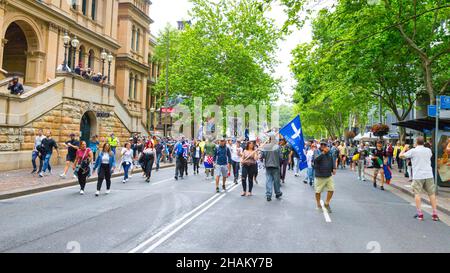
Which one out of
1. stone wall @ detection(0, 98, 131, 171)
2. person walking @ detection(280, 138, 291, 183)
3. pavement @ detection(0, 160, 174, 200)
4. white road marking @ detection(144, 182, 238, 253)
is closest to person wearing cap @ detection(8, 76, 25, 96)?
stone wall @ detection(0, 98, 131, 171)

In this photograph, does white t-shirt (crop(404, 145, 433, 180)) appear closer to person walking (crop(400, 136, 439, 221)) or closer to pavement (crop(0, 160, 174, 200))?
person walking (crop(400, 136, 439, 221))

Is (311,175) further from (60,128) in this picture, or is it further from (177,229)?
(60,128)

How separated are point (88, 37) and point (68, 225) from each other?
2450 centimetres

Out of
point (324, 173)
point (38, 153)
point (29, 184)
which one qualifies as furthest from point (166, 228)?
point (38, 153)

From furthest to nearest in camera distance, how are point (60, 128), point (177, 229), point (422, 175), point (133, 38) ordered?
point (133, 38) < point (60, 128) < point (422, 175) < point (177, 229)

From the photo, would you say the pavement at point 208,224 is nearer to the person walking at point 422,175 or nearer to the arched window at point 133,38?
the person walking at point 422,175

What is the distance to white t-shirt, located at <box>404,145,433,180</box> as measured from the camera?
8.52m

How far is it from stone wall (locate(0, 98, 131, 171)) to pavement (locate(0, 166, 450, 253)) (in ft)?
22.9

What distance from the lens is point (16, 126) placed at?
1669cm

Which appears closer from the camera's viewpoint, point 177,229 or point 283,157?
point 177,229

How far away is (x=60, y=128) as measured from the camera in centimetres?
2003

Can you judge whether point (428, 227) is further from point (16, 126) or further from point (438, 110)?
point (16, 126)

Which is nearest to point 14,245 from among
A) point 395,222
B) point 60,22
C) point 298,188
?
point 395,222

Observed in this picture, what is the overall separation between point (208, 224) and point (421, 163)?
524cm
